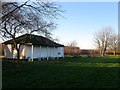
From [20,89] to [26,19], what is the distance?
33.7 feet

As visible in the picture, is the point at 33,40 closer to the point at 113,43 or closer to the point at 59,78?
the point at 59,78

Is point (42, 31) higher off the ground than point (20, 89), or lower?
higher

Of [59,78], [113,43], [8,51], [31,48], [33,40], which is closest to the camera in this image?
[59,78]

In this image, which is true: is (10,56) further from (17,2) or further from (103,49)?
(103,49)

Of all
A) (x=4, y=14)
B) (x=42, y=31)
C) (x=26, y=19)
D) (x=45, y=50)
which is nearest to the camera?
(x=4, y=14)

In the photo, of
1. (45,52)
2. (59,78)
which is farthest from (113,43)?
(59,78)

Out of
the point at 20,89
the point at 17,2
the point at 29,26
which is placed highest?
the point at 17,2

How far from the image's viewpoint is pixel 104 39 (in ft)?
298

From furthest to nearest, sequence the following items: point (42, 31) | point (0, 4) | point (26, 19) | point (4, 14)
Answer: point (42, 31), point (26, 19), point (4, 14), point (0, 4)

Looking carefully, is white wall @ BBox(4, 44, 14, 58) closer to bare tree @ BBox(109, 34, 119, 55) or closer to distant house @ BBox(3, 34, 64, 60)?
distant house @ BBox(3, 34, 64, 60)

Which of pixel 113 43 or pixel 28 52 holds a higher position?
pixel 113 43

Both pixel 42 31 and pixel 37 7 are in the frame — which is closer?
pixel 37 7

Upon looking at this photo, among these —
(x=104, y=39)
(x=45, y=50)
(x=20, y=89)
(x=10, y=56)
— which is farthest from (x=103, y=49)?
(x=20, y=89)

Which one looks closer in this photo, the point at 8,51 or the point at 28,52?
the point at 28,52
